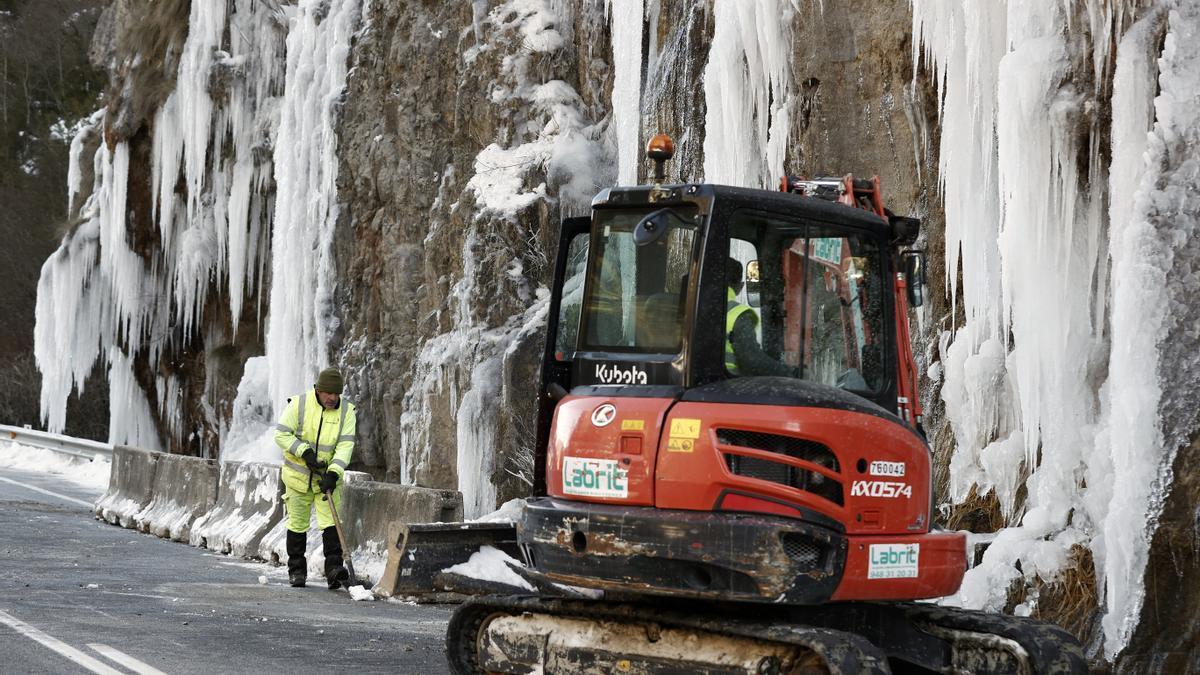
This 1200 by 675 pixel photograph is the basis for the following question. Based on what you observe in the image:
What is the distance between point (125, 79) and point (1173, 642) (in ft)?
91.2

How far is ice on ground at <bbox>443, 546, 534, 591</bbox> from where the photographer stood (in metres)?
7.88

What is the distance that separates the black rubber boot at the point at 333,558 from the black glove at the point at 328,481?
30 cm

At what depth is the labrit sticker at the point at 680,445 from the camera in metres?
6.12

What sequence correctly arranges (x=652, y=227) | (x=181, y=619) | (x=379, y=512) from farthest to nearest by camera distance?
(x=379, y=512), (x=181, y=619), (x=652, y=227)

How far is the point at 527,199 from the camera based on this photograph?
Result: 1867 cm

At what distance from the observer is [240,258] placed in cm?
2798

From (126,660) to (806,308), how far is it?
370 centimetres

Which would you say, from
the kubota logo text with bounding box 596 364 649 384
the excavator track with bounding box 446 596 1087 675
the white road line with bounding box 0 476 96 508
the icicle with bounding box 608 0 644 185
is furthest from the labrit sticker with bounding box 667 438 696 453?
the white road line with bounding box 0 476 96 508

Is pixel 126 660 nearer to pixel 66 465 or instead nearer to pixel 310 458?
pixel 310 458

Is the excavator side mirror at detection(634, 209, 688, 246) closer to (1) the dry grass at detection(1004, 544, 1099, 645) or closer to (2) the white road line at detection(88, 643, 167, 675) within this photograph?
(2) the white road line at detection(88, 643, 167, 675)

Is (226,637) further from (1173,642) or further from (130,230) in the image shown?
(130,230)

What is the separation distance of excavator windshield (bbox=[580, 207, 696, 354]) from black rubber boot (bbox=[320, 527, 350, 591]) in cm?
497

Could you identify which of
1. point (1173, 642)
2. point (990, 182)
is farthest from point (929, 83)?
point (1173, 642)

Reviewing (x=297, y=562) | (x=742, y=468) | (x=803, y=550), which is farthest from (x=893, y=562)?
(x=297, y=562)
